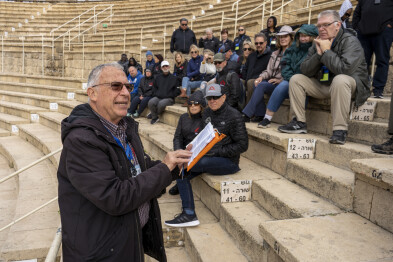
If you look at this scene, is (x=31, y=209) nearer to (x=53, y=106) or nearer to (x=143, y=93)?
(x=143, y=93)

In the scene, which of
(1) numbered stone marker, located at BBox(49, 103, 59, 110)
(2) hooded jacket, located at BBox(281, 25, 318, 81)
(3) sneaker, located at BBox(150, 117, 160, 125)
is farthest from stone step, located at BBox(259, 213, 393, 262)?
(1) numbered stone marker, located at BBox(49, 103, 59, 110)

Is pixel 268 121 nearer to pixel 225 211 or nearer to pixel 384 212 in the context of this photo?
pixel 225 211

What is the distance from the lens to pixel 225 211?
122 inches

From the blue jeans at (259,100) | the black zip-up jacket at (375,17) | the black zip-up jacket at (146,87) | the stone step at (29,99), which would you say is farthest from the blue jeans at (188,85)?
the stone step at (29,99)

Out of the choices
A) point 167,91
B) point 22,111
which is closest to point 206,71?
point 167,91

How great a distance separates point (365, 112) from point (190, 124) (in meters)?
2.04

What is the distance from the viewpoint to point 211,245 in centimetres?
286

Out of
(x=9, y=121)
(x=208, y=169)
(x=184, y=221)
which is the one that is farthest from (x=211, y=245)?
(x=9, y=121)

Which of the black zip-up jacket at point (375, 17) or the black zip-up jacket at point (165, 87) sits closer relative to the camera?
the black zip-up jacket at point (375, 17)

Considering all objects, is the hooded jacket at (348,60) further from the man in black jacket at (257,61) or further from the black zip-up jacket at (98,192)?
the black zip-up jacket at (98,192)

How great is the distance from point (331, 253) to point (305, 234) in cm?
24

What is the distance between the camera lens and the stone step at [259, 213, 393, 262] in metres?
1.75

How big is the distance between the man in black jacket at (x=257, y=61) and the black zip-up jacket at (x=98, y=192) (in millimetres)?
3608

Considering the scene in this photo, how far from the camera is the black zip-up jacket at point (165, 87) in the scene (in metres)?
7.26
